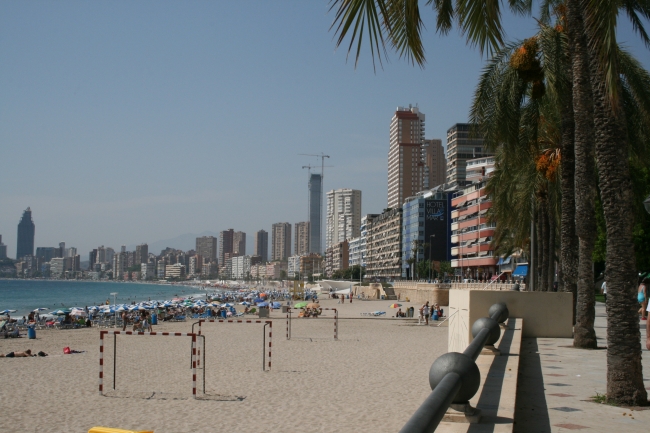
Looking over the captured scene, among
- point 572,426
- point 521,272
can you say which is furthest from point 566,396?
point 521,272

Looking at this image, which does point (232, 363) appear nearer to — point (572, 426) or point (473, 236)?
point (572, 426)

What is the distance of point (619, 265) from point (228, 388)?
9.85m

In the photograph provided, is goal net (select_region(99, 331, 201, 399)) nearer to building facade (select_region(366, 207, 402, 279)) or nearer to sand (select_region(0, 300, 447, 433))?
sand (select_region(0, 300, 447, 433))

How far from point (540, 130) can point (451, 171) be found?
128941 millimetres

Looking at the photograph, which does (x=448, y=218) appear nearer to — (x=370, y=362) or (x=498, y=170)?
(x=498, y=170)

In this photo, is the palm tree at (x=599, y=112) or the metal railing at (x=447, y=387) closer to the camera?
the metal railing at (x=447, y=387)

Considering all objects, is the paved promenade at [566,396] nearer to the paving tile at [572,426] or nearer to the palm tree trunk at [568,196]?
the paving tile at [572,426]

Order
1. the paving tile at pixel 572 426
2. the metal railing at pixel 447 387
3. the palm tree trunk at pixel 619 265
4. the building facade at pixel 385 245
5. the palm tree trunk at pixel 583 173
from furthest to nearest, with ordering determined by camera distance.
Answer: the building facade at pixel 385 245 → the palm tree trunk at pixel 583 173 → the palm tree trunk at pixel 619 265 → the paving tile at pixel 572 426 → the metal railing at pixel 447 387

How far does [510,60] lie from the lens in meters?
17.4

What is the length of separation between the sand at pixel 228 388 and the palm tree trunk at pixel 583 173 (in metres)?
3.84

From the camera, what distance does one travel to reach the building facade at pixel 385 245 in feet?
463

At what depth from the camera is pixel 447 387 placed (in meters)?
3.57

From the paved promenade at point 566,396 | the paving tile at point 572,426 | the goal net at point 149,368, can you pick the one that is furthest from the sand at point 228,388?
the paving tile at point 572,426

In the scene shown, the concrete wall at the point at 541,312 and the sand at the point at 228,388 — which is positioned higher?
the concrete wall at the point at 541,312
